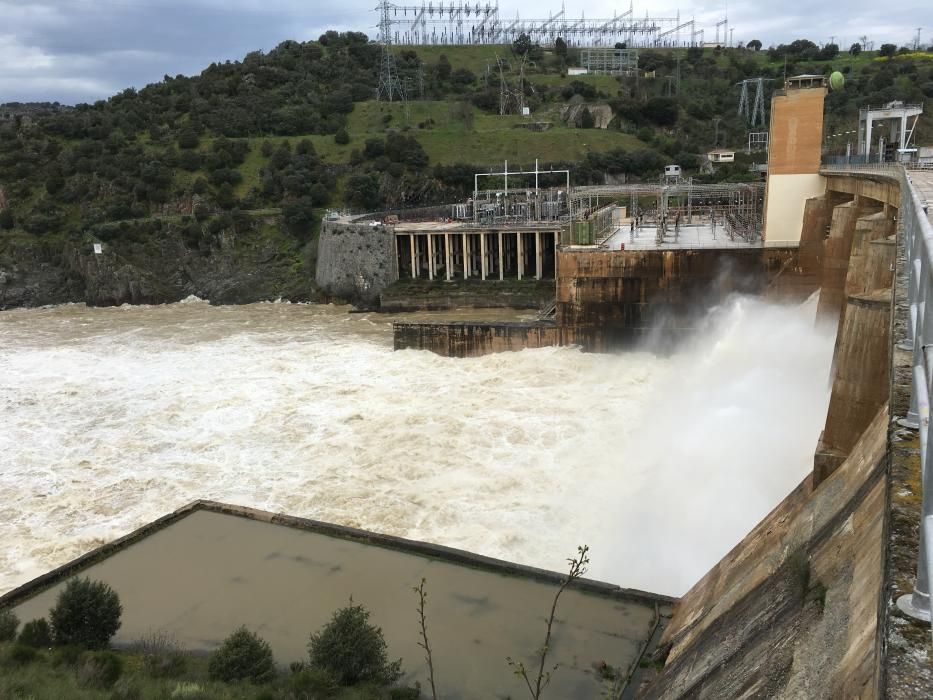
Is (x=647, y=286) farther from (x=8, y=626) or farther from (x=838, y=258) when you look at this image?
(x=8, y=626)

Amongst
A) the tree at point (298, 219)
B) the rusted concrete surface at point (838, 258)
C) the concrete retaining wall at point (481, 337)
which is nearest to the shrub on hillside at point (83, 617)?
the concrete retaining wall at point (481, 337)

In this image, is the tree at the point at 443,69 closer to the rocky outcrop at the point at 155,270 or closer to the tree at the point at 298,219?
the tree at the point at 298,219

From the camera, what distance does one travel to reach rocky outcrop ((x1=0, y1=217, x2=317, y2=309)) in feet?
162

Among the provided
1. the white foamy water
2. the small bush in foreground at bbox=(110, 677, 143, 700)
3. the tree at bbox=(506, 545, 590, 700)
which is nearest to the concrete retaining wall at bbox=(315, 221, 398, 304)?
the white foamy water

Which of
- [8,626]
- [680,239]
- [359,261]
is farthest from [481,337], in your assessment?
[359,261]

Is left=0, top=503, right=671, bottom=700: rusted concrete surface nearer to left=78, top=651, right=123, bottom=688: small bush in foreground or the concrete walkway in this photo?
left=78, top=651, right=123, bottom=688: small bush in foreground

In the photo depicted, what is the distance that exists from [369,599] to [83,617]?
12.6ft

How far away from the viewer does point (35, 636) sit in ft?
32.8

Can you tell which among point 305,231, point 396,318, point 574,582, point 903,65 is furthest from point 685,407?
point 903,65

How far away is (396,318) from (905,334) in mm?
36248

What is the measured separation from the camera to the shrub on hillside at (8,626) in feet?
33.7

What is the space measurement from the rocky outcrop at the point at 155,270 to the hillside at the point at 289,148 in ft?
0.49

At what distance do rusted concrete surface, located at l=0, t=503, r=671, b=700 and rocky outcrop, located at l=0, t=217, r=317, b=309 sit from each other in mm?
35982

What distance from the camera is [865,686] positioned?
358 cm
